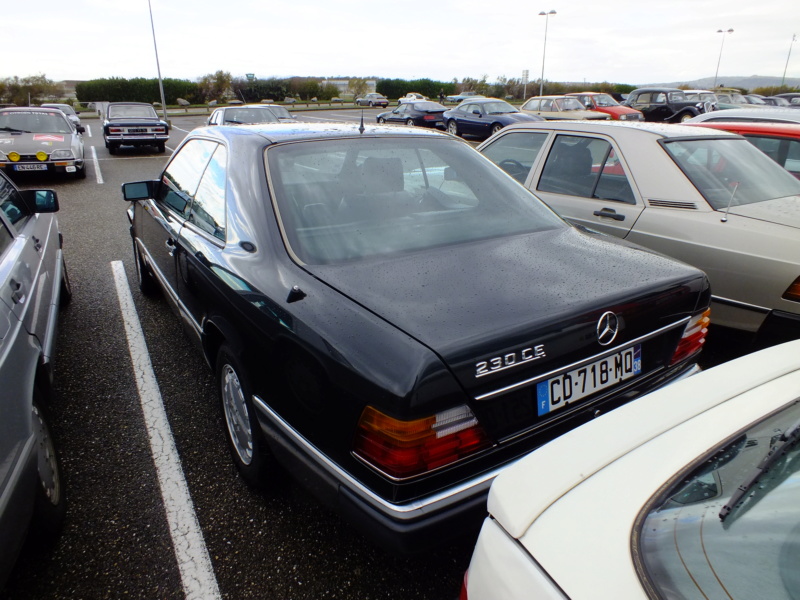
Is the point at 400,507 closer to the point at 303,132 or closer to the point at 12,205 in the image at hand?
the point at 303,132

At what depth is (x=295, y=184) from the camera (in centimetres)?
229

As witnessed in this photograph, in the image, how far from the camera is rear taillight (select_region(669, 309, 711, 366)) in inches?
84.0

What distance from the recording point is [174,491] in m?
2.46

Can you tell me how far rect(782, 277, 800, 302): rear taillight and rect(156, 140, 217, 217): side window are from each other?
3.25 metres

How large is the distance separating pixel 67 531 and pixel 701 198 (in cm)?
394

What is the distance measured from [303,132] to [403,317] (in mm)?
1420

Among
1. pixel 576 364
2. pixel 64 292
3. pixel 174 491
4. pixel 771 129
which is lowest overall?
pixel 174 491

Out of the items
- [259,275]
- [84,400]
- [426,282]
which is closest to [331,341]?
[426,282]

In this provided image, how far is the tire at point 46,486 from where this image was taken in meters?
2.03

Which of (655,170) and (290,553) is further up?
(655,170)

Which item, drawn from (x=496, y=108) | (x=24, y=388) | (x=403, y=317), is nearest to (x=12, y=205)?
(x=24, y=388)

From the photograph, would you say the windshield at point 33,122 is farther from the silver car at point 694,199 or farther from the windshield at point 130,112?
the silver car at point 694,199

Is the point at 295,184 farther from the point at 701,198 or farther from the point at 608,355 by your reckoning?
the point at 701,198

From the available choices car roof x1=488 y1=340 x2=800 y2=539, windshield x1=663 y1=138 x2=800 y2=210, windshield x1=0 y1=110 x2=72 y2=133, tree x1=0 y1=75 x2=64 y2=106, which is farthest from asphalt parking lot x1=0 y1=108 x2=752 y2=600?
tree x1=0 y1=75 x2=64 y2=106
